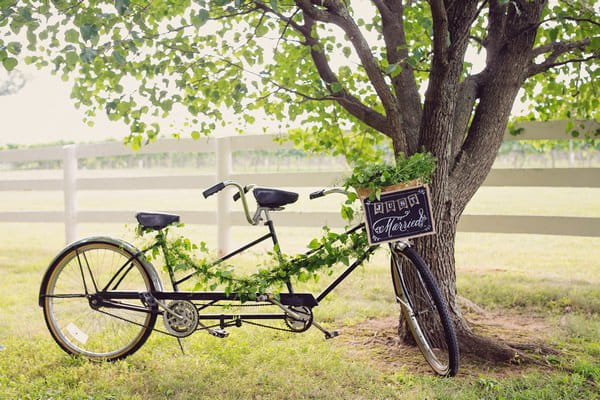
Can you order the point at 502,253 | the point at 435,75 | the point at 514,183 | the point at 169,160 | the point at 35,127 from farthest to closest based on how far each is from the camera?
the point at 169,160 < the point at 35,127 < the point at 502,253 < the point at 514,183 < the point at 435,75

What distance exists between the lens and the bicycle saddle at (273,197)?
10.9ft

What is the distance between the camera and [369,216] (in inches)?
126

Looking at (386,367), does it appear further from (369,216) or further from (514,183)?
(514,183)

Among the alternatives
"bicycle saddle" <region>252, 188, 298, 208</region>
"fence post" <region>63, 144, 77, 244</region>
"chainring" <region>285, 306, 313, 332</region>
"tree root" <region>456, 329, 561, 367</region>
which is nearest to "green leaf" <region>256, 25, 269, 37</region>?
"bicycle saddle" <region>252, 188, 298, 208</region>

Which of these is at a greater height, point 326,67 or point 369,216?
point 326,67

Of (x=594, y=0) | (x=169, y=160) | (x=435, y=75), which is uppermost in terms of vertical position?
(x=594, y=0)

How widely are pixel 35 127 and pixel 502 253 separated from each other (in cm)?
2983

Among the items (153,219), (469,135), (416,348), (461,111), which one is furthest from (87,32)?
(416,348)

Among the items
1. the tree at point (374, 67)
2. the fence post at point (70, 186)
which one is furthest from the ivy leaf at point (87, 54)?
the fence post at point (70, 186)

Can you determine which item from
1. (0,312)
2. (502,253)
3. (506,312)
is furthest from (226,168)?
(502,253)

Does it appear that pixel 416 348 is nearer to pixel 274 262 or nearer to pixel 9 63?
pixel 274 262

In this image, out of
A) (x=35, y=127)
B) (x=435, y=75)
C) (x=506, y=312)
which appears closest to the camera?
(x=435, y=75)

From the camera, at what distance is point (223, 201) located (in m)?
6.75

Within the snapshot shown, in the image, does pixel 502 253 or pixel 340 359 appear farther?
pixel 502 253
